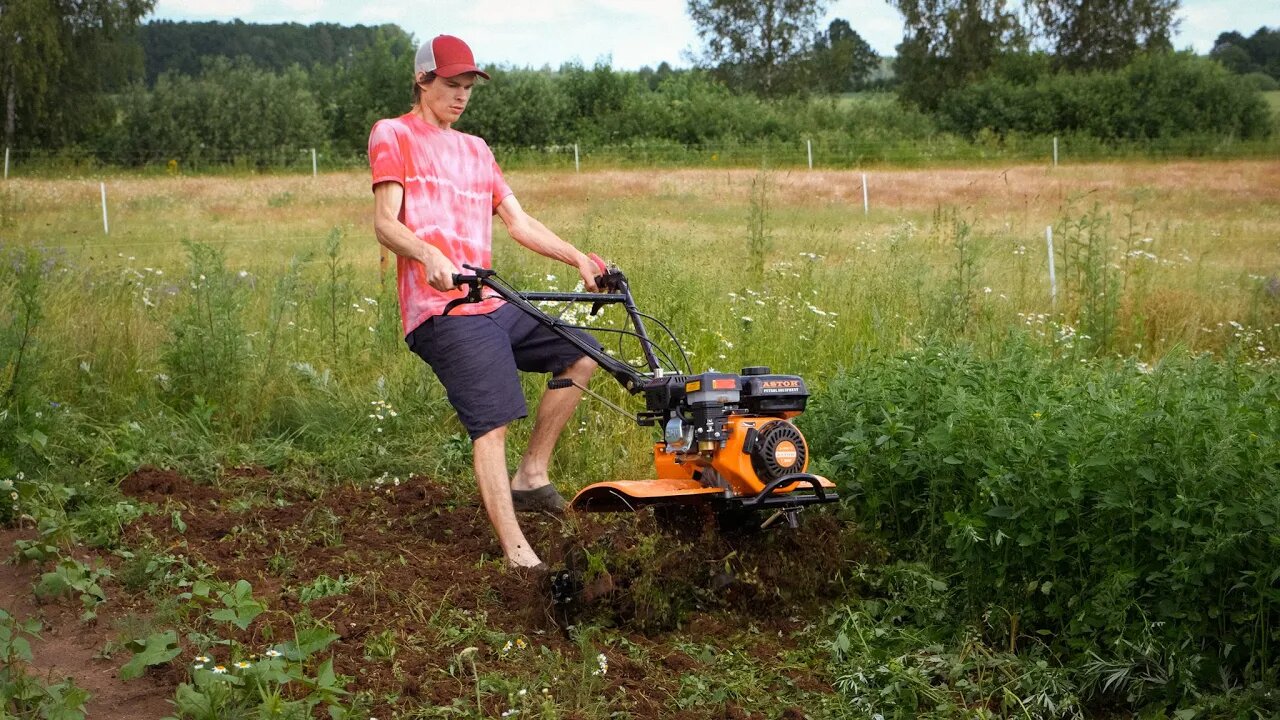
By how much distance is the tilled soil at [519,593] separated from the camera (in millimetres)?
4234

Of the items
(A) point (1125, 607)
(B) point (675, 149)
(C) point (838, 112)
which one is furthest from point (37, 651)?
(C) point (838, 112)

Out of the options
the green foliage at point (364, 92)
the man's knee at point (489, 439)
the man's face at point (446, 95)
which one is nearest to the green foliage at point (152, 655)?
the man's knee at point (489, 439)

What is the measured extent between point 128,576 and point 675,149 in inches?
1110

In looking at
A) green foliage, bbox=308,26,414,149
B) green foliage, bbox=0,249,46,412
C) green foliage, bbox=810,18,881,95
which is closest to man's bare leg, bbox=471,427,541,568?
green foliage, bbox=0,249,46,412

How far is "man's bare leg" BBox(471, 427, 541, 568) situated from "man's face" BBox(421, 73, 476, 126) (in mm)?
1344

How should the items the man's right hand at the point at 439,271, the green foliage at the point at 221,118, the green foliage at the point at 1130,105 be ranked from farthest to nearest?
the green foliage at the point at 221,118
the green foliage at the point at 1130,105
the man's right hand at the point at 439,271

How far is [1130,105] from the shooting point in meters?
40.9

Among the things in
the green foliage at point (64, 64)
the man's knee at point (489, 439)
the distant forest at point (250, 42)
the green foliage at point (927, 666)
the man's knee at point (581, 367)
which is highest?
the distant forest at point (250, 42)

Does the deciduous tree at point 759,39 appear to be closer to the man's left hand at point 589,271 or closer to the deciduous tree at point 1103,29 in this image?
the deciduous tree at point 1103,29

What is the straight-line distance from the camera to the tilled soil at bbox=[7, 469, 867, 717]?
4.23 meters

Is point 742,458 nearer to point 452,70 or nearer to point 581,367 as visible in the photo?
point 581,367

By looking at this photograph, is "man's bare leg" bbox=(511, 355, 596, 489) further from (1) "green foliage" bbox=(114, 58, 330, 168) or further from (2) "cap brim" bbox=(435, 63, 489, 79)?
(1) "green foliage" bbox=(114, 58, 330, 168)

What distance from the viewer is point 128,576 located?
5.02 meters

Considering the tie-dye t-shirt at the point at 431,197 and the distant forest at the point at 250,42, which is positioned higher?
the distant forest at the point at 250,42
